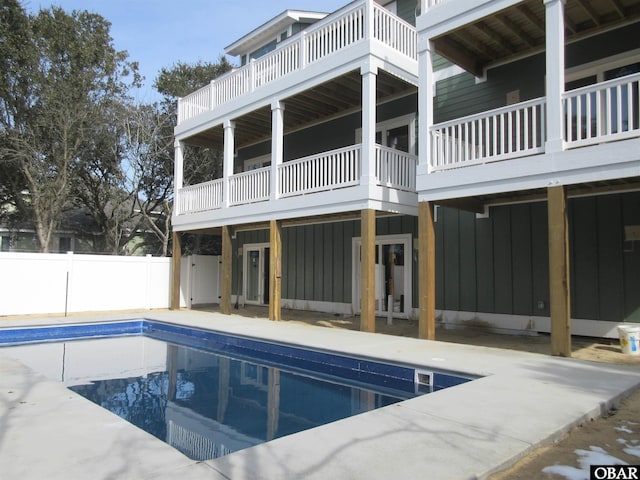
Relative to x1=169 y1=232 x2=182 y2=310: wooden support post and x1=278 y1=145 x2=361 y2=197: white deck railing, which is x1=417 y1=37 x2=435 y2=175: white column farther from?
x1=169 y1=232 x2=182 y2=310: wooden support post

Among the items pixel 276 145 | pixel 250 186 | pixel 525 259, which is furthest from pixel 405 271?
pixel 250 186

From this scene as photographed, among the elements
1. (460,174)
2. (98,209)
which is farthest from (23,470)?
(98,209)

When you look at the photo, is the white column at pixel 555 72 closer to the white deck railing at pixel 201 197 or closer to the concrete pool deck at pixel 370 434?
the concrete pool deck at pixel 370 434

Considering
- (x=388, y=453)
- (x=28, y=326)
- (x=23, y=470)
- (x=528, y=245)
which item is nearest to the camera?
(x=23, y=470)

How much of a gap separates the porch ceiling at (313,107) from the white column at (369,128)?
80 cm

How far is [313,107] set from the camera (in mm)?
13195

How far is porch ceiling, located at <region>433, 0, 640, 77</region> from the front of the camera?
8.16 metres

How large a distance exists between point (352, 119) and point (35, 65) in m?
11.7

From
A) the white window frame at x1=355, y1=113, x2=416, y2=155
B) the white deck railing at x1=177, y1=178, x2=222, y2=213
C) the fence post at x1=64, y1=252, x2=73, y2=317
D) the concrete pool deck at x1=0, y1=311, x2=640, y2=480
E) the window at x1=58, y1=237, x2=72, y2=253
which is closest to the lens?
the concrete pool deck at x1=0, y1=311, x2=640, y2=480

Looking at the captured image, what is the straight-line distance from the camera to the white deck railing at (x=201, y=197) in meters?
14.2

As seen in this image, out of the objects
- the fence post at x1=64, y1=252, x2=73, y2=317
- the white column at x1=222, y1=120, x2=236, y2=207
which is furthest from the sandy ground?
the fence post at x1=64, y1=252, x2=73, y2=317

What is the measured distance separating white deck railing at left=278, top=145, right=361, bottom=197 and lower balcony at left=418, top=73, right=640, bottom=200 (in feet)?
6.36

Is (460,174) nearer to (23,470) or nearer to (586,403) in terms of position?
(586,403)

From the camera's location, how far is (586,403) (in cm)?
448
